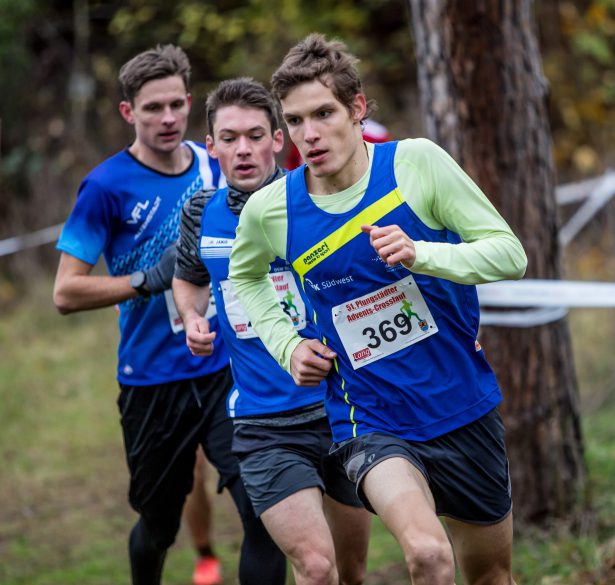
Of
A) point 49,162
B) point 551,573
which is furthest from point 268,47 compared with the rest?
point 551,573

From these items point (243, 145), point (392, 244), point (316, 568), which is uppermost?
point (243, 145)

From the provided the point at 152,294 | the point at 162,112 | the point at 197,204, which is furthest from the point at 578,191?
the point at 197,204

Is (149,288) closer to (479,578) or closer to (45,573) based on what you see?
(479,578)

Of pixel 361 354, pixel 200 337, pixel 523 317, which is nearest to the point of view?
pixel 361 354

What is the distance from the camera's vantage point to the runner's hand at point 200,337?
3984mm

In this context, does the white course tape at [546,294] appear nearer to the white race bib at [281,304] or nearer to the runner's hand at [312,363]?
the white race bib at [281,304]

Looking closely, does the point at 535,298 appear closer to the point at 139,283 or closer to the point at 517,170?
the point at 517,170

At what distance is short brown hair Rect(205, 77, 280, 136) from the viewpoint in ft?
13.7

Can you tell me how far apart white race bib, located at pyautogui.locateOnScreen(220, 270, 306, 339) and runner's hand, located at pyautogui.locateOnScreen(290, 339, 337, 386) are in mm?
455

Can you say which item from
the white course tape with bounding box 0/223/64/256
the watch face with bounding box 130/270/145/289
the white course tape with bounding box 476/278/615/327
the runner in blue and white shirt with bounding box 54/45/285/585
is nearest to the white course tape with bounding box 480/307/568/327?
the white course tape with bounding box 476/278/615/327

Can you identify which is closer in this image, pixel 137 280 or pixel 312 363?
pixel 312 363

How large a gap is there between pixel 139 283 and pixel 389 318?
1540mm

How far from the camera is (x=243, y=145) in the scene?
13.5 feet

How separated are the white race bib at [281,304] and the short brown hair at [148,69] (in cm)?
123
